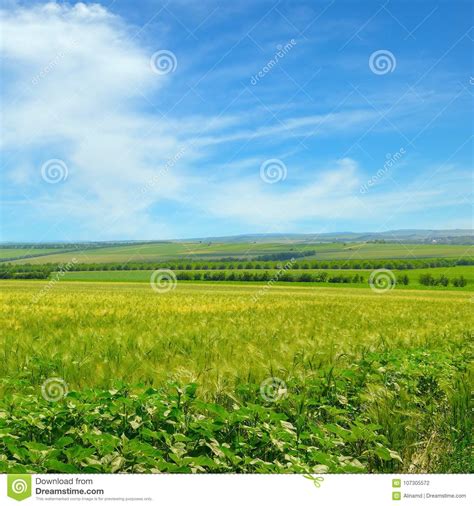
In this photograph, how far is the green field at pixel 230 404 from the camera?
154 inches

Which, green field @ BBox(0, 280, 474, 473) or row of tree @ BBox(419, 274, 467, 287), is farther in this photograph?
row of tree @ BBox(419, 274, 467, 287)

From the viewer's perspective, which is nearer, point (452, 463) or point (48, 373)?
point (452, 463)

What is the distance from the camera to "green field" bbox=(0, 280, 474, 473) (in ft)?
12.8

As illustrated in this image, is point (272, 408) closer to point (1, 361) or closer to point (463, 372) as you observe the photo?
point (463, 372)

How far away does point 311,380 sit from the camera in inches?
225

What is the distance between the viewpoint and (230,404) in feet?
Answer: 17.4

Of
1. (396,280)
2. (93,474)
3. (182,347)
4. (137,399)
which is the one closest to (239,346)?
(182,347)

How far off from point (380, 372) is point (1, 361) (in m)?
5.05

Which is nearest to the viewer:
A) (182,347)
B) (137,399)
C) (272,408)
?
(137,399)

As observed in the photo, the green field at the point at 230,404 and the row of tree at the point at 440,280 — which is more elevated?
the row of tree at the point at 440,280

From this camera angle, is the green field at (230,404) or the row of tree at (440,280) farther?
the row of tree at (440,280)

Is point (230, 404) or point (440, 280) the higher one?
point (440, 280)

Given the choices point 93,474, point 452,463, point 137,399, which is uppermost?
point 137,399

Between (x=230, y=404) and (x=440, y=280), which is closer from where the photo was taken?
(x=230, y=404)
